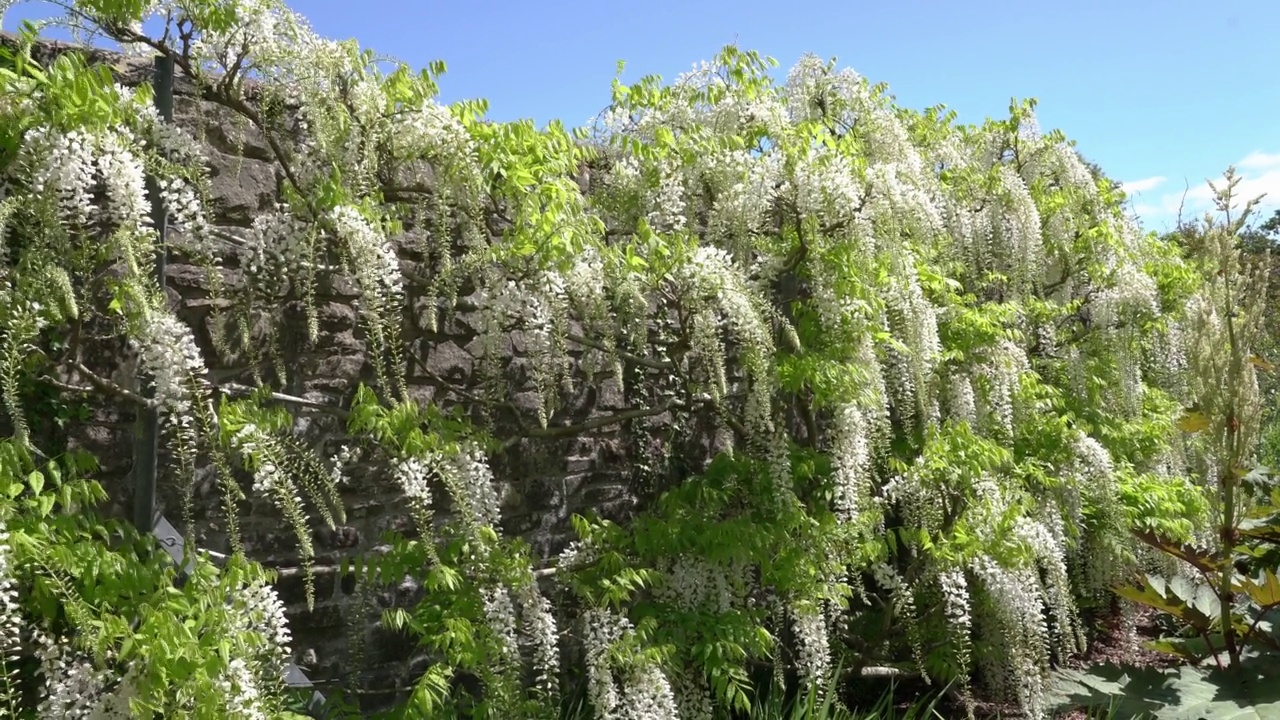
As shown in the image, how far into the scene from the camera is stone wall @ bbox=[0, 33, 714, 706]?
2885 millimetres

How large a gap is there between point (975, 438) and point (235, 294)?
8.66 feet

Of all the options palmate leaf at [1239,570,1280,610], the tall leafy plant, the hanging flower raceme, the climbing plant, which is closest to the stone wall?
the climbing plant

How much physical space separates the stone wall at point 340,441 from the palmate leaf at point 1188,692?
70.4 inches

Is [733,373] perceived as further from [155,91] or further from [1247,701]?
[155,91]

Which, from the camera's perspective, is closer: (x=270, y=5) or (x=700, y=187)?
(x=270, y=5)

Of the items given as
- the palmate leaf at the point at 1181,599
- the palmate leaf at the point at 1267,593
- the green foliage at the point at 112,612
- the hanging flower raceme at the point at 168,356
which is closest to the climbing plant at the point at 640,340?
the hanging flower raceme at the point at 168,356

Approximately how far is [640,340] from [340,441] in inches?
41.1

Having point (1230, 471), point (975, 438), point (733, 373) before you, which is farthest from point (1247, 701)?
point (733, 373)

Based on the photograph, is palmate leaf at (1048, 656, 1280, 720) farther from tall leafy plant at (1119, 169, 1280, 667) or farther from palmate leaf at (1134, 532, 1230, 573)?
palmate leaf at (1134, 532, 1230, 573)

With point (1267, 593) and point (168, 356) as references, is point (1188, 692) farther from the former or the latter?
point (168, 356)

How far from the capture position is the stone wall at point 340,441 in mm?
2885

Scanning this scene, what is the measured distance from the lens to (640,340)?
3520mm

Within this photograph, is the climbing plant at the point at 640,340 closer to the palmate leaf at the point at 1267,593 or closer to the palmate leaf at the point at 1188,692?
the palmate leaf at the point at 1188,692

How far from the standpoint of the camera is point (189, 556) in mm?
2377
